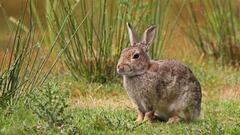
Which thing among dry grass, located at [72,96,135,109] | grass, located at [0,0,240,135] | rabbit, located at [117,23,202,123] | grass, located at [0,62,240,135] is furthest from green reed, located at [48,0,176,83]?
rabbit, located at [117,23,202,123]

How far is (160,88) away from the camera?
8.58 metres

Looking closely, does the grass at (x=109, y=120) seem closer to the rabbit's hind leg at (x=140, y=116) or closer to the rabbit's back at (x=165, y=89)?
the rabbit's hind leg at (x=140, y=116)

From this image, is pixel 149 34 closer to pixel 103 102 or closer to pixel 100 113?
pixel 100 113

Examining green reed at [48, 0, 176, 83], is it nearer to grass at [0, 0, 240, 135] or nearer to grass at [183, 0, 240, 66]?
grass at [0, 0, 240, 135]

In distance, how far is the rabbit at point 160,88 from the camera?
8.57 meters

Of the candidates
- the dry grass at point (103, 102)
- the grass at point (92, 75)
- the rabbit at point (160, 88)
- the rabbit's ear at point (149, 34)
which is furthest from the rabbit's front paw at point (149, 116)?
the dry grass at point (103, 102)

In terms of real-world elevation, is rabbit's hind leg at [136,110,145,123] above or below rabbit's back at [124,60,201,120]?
below

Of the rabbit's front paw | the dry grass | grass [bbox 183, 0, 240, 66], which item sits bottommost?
the rabbit's front paw

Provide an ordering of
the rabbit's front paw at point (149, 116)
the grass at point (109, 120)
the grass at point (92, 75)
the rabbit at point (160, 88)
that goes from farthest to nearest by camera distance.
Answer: the rabbit at point (160, 88) < the rabbit's front paw at point (149, 116) < the grass at point (92, 75) < the grass at point (109, 120)

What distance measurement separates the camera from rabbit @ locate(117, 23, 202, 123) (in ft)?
28.1

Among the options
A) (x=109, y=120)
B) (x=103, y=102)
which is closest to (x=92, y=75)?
(x=103, y=102)

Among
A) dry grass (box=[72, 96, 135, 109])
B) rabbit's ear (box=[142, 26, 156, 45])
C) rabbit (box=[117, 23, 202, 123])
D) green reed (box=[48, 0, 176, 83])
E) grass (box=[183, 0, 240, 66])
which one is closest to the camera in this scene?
rabbit (box=[117, 23, 202, 123])

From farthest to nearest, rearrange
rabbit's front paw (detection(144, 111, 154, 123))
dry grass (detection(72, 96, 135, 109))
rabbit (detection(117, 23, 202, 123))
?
dry grass (detection(72, 96, 135, 109)) < rabbit (detection(117, 23, 202, 123)) < rabbit's front paw (detection(144, 111, 154, 123))

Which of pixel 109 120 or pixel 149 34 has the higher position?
pixel 149 34
